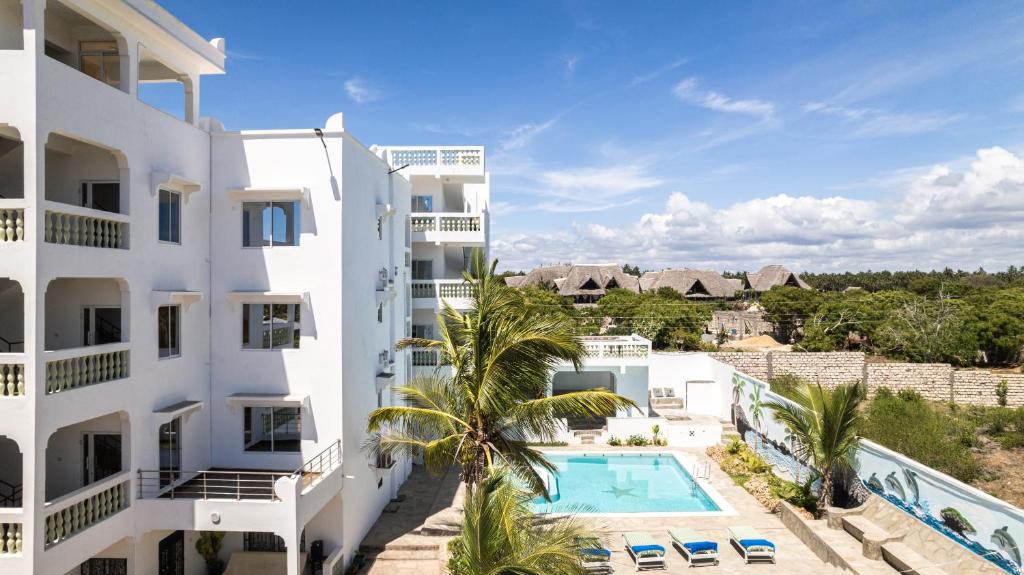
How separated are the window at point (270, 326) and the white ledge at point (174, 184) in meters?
2.77

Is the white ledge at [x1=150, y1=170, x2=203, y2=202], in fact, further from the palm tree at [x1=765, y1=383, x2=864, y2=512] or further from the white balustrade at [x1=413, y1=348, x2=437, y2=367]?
the palm tree at [x1=765, y1=383, x2=864, y2=512]

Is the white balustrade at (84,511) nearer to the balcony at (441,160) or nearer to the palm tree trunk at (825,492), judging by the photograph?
the balcony at (441,160)

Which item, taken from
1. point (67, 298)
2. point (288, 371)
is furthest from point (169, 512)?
point (67, 298)

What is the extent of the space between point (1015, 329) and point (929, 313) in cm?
467

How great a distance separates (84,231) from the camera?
31.3 ft

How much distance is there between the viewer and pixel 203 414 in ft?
41.8

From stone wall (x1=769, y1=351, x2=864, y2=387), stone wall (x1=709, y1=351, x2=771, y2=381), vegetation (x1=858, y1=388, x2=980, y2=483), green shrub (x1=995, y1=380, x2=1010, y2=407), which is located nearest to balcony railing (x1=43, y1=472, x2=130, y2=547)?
vegetation (x1=858, y1=388, x2=980, y2=483)

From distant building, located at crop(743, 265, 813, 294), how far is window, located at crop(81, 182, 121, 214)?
65.0 meters

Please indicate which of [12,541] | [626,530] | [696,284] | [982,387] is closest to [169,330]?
[12,541]

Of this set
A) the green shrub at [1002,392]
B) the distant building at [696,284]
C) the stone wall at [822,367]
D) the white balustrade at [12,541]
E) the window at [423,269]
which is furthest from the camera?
the distant building at [696,284]

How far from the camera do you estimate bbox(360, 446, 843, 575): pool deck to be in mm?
13039

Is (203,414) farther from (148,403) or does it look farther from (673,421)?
(673,421)

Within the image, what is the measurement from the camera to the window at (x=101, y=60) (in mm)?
11648

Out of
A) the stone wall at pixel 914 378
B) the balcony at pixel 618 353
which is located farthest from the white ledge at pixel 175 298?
the stone wall at pixel 914 378
